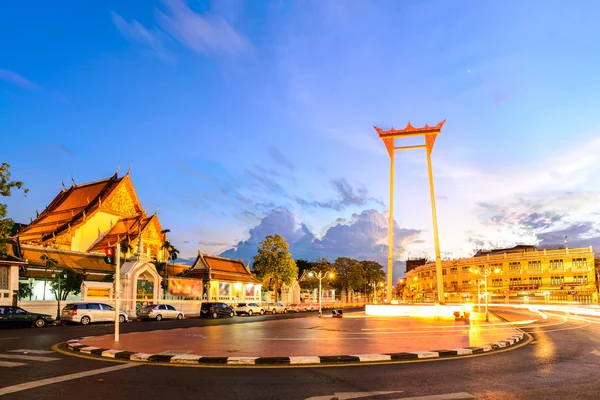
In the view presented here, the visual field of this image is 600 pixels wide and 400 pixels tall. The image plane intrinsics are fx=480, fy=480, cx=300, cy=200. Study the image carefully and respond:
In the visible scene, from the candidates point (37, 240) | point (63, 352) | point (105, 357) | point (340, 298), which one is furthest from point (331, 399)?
point (340, 298)

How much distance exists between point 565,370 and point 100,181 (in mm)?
57194

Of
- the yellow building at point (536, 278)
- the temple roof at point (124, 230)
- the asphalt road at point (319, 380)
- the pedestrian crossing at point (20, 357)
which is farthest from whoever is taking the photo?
the yellow building at point (536, 278)

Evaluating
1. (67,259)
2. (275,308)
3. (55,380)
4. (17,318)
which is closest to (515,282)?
(275,308)

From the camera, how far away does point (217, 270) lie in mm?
53781

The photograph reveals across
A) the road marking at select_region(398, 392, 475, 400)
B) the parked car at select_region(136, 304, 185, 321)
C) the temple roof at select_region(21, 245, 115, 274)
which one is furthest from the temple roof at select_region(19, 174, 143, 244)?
the road marking at select_region(398, 392, 475, 400)

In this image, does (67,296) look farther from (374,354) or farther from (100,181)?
(374,354)

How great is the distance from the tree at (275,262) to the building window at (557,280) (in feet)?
178

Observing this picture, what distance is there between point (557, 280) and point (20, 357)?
93773mm

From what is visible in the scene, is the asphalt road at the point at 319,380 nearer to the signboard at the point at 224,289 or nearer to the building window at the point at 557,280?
the signboard at the point at 224,289

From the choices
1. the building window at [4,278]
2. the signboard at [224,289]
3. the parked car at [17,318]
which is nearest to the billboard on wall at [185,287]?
the signboard at [224,289]

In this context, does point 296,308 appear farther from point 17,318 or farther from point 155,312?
point 17,318

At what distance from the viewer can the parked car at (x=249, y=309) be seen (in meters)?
46.7

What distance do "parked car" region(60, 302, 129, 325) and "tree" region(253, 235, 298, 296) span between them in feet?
96.2

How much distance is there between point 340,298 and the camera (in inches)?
3664
